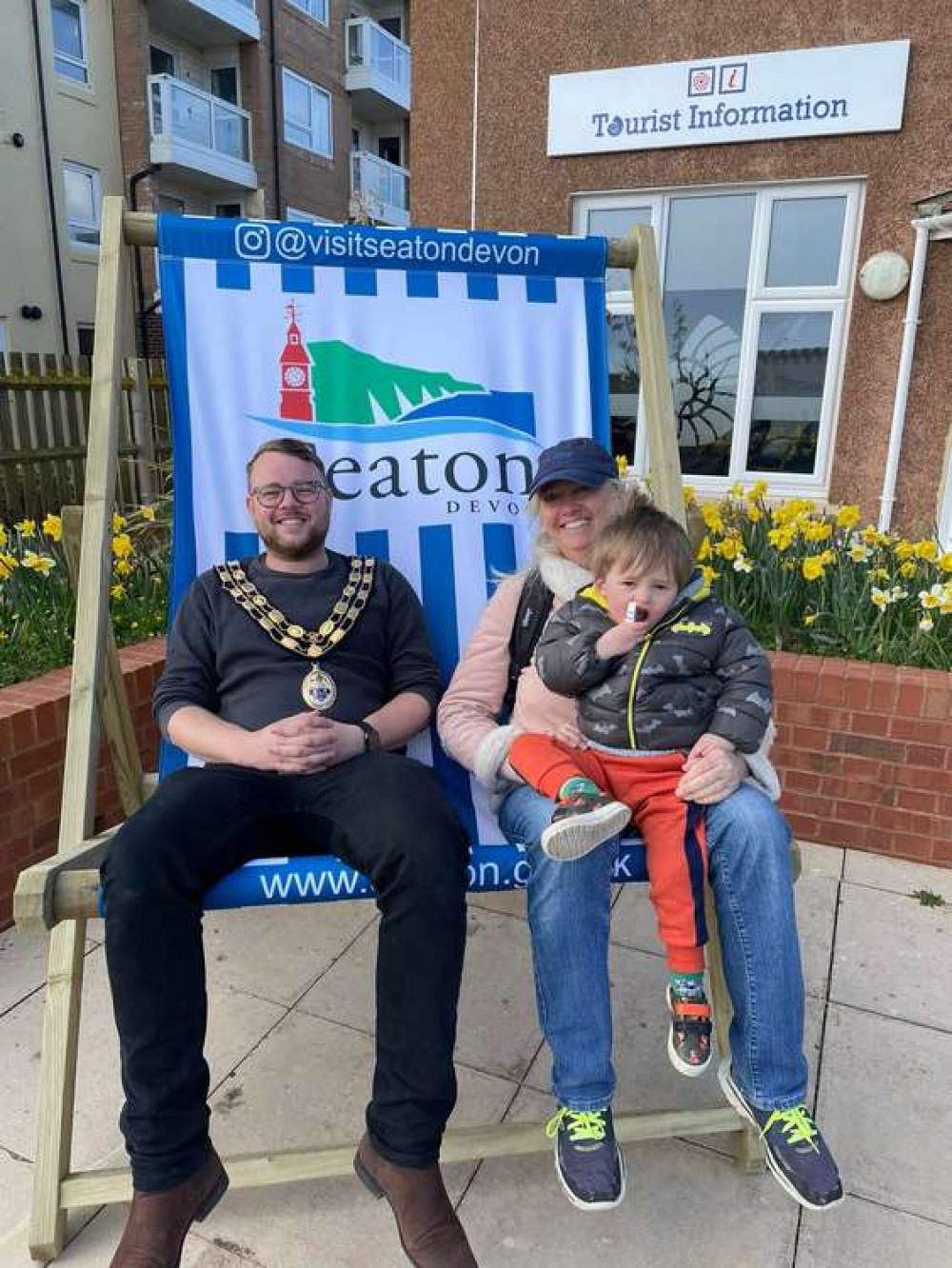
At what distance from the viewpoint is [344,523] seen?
2422 millimetres

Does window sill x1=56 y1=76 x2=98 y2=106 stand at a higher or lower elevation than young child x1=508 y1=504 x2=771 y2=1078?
higher

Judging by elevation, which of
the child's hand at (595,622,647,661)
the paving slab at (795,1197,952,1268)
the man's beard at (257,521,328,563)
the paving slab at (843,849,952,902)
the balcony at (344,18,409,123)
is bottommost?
the paving slab at (795,1197,952,1268)

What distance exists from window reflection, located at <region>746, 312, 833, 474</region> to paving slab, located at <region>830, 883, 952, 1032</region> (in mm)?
4760

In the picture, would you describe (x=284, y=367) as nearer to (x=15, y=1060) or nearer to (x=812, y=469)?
(x=15, y=1060)

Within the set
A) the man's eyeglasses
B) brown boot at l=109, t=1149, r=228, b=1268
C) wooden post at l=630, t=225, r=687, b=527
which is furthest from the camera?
wooden post at l=630, t=225, r=687, b=527

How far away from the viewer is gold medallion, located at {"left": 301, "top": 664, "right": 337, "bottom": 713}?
1.90m

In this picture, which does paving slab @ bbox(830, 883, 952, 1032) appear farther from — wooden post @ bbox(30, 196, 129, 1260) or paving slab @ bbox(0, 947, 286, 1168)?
wooden post @ bbox(30, 196, 129, 1260)

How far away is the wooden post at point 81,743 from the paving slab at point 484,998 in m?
0.71

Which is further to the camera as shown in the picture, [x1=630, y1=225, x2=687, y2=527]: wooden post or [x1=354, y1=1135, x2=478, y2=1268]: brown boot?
[x1=630, y1=225, x2=687, y2=527]: wooden post

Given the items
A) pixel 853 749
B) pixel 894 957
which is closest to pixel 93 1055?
pixel 894 957

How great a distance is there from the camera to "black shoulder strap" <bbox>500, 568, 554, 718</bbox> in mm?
2043

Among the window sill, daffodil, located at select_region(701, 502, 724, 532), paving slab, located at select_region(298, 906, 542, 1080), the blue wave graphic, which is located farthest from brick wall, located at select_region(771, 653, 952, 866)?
the window sill

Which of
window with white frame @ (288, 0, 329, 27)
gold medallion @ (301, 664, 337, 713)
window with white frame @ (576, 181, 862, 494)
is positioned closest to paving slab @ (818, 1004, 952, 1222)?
gold medallion @ (301, 664, 337, 713)

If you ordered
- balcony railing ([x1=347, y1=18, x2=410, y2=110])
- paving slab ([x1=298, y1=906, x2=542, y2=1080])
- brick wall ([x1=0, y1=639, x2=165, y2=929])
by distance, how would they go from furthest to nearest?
balcony railing ([x1=347, y1=18, x2=410, y2=110]) → brick wall ([x1=0, y1=639, x2=165, y2=929]) → paving slab ([x1=298, y1=906, x2=542, y2=1080])
